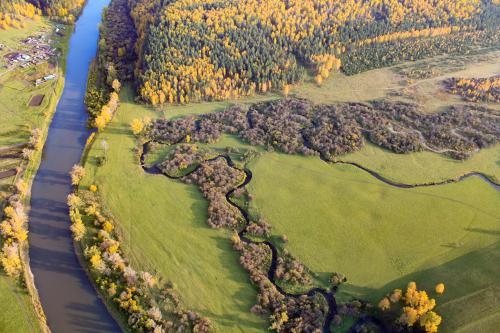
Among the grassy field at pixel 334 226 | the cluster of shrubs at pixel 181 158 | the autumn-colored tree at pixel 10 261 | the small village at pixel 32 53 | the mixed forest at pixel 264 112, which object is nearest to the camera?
the mixed forest at pixel 264 112

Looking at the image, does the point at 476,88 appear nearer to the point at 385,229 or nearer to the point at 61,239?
the point at 385,229

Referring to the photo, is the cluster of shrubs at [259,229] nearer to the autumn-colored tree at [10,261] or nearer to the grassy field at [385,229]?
the grassy field at [385,229]

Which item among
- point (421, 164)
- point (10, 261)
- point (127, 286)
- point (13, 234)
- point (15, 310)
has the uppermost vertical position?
point (13, 234)

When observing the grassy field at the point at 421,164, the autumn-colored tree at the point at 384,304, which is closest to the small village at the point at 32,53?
the grassy field at the point at 421,164

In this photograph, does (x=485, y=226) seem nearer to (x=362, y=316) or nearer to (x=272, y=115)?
(x=362, y=316)

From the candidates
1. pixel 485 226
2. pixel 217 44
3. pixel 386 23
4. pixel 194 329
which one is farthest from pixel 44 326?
pixel 386 23

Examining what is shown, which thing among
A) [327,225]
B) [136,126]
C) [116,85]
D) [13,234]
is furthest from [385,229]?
[116,85]
